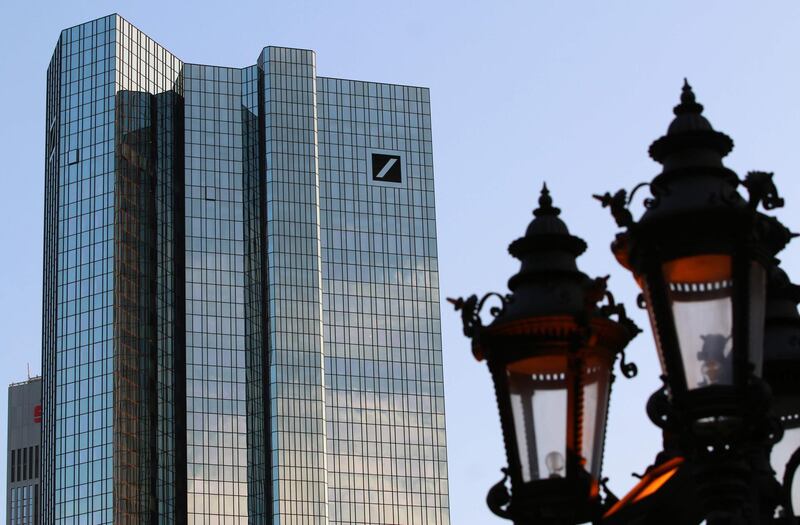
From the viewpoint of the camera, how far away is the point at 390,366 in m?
134

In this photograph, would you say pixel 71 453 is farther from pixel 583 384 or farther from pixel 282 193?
pixel 583 384

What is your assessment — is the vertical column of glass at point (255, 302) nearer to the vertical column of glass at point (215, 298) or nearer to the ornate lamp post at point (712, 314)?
the vertical column of glass at point (215, 298)

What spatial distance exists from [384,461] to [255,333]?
539 inches

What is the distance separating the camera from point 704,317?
8.27m

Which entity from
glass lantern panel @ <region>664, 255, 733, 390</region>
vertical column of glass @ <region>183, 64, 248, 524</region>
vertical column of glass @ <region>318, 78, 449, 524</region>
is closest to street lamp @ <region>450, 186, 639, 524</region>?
glass lantern panel @ <region>664, 255, 733, 390</region>

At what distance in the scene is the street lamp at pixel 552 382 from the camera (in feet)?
29.8

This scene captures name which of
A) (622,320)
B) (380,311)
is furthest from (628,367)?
(380,311)

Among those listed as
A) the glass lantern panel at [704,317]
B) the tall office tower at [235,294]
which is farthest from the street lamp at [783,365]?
the tall office tower at [235,294]

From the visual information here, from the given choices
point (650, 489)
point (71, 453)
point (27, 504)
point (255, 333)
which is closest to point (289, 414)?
point (255, 333)

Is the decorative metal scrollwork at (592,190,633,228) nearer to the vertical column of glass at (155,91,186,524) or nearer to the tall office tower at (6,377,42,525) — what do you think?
the vertical column of glass at (155,91,186,524)

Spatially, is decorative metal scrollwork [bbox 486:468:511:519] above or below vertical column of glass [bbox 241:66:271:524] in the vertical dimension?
below

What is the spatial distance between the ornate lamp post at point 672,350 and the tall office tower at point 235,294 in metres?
116

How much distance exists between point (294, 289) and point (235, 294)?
4.48m

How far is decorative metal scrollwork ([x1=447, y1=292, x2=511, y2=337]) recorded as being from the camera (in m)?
9.45
